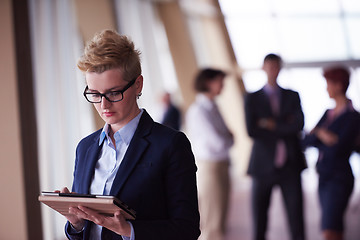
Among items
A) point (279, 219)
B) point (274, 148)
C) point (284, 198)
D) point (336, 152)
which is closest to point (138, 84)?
point (336, 152)

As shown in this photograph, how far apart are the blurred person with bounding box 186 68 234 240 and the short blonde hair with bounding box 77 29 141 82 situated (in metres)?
3.01

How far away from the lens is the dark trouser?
3828 millimetres

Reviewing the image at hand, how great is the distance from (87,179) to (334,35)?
10.7 meters

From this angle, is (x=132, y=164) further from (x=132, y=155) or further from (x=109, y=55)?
(x=109, y=55)

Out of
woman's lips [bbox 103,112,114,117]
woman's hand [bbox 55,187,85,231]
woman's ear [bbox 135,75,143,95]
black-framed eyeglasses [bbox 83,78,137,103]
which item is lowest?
woman's hand [bbox 55,187,85,231]

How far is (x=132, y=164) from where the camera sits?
5.08ft

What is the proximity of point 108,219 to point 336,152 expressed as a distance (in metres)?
2.62

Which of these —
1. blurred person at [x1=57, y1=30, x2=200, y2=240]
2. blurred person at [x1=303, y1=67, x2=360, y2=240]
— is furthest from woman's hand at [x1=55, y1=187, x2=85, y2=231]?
blurred person at [x1=303, y1=67, x2=360, y2=240]

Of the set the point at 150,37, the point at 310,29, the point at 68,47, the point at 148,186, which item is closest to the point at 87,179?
the point at 148,186

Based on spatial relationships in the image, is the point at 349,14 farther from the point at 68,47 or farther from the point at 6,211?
the point at 6,211

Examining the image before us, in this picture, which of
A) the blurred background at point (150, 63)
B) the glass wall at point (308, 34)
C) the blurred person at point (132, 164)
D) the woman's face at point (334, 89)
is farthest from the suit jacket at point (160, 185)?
the glass wall at point (308, 34)

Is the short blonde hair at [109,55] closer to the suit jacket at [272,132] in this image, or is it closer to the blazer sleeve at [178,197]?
the blazer sleeve at [178,197]

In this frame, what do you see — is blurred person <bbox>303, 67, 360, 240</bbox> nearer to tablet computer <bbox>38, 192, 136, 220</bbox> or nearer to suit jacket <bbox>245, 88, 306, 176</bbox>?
suit jacket <bbox>245, 88, 306, 176</bbox>

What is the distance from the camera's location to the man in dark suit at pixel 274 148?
12.6 feet
